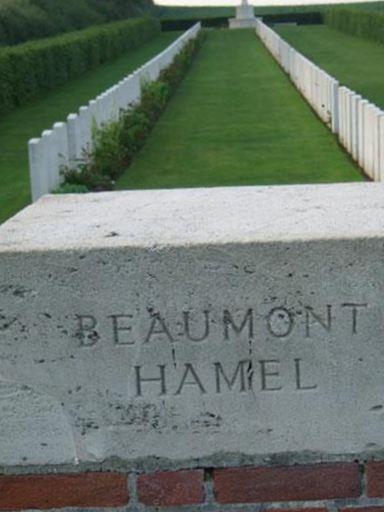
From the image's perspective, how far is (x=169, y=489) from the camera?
1.69m

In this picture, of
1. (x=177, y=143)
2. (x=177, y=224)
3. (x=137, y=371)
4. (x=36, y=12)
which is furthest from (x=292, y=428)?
(x=36, y=12)

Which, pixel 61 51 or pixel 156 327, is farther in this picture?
pixel 61 51

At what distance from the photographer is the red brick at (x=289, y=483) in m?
1.68

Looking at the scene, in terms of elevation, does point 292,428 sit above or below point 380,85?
above

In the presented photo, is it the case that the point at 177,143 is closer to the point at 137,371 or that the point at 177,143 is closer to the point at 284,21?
the point at 137,371

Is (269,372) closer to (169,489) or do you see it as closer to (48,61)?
(169,489)

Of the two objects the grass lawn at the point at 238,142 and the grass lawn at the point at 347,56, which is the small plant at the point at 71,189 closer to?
the grass lawn at the point at 238,142

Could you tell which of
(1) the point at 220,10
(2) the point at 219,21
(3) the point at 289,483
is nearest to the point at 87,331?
(3) the point at 289,483

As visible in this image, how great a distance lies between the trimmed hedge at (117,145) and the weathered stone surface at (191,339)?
5.46 metres

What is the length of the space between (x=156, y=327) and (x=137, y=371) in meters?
0.08

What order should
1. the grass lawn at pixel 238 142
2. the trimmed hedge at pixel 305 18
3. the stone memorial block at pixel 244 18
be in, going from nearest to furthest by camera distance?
the grass lawn at pixel 238 142 → the stone memorial block at pixel 244 18 → the trimmed hedge at pixel 305 18

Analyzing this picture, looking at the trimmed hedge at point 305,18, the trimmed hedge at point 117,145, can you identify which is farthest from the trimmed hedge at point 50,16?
the trimmed hedge at point 305,18

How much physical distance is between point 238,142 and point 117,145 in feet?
8.91

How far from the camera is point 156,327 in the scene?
1623mm
